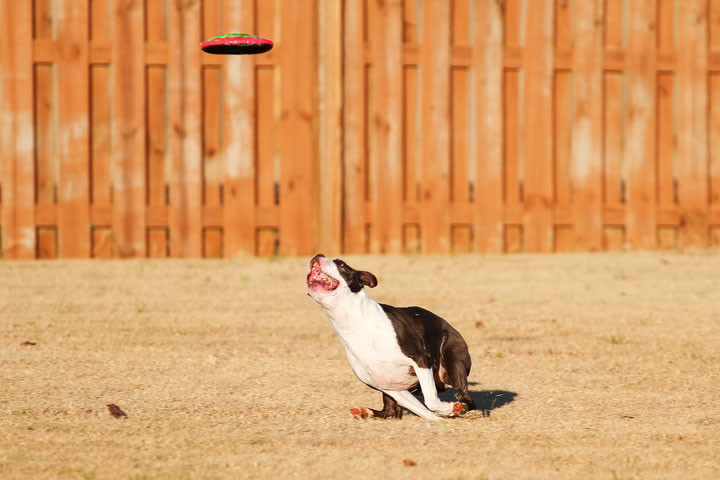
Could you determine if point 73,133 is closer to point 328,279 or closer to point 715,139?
point 328,279

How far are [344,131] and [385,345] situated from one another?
5.25m

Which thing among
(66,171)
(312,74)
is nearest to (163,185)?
(66,171)

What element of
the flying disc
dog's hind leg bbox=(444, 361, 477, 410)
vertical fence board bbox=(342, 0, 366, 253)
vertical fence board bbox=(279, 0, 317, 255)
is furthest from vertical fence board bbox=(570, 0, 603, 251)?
dog's hind leg bbox=(444, 361, 477, 410)

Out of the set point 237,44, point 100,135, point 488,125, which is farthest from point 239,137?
point 237,44

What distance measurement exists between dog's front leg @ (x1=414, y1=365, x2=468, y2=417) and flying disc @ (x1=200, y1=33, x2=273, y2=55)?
2.56m

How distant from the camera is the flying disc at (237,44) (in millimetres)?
5758

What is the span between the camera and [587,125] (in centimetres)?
928

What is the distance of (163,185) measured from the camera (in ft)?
28.8

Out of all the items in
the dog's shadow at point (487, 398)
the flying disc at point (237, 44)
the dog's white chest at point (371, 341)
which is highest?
the flying disc at point (237, 44)

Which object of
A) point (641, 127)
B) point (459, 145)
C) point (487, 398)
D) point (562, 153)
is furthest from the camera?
point (641, 127)

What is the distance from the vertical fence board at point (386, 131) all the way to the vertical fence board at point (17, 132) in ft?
10.1

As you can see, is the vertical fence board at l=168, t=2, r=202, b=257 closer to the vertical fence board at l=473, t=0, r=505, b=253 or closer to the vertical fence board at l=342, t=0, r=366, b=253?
the vertical fence board at l=342, t=0, r=366, b=253

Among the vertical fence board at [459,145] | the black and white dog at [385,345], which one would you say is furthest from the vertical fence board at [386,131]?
the black and white dog at [385,345]

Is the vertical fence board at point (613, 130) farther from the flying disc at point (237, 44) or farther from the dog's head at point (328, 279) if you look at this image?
the dog's head at point (328, 279)
